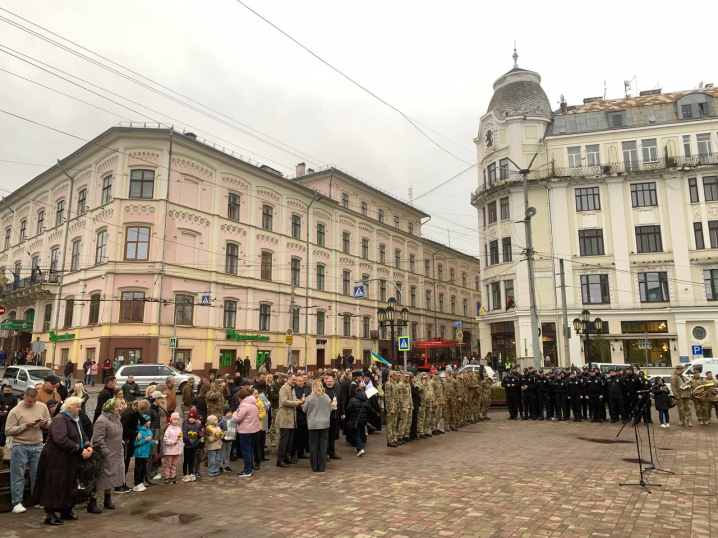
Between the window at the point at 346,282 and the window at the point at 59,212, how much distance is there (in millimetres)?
23350

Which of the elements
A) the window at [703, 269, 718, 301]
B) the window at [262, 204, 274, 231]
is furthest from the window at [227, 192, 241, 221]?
the window at [703, 269, 718, 301]

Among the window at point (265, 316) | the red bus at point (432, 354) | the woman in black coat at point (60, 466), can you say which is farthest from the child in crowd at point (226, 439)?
the red bus at point (432, 354)

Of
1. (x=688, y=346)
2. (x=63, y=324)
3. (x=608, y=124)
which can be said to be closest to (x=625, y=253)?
(x=688, y=346)

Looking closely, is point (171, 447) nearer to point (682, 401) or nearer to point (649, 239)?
point (682, 401)

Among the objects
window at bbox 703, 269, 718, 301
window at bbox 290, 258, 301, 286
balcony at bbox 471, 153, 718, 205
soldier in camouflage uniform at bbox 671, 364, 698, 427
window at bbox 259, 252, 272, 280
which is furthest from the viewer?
window at bbox 290, 258, 301, 286

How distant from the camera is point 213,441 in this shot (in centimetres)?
1003

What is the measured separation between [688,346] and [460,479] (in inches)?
1372

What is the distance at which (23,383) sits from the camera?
23281 mm

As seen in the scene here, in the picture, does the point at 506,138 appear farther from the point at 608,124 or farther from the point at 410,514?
the point at 410,514

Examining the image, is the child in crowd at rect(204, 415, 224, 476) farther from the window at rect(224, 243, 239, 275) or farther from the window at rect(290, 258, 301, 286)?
the window at rect(290, 258, 301, 286)

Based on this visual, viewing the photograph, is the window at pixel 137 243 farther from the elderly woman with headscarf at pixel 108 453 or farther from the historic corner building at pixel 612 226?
the historic corner building at pixel 612 226

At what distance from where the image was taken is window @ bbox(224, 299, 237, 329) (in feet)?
119

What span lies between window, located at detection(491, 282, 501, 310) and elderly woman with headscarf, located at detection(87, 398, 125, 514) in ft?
121

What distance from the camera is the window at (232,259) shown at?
3703cm
